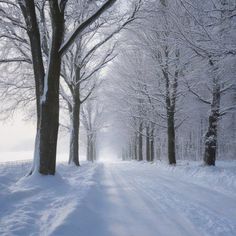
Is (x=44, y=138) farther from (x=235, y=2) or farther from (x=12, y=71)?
(x=12, y=71)

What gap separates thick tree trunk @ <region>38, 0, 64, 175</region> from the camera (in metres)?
A: 10.0

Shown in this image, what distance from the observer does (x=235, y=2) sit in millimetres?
9797

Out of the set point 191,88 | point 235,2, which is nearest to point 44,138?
point 235,2

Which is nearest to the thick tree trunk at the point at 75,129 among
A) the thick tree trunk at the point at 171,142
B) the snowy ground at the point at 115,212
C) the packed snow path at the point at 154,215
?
the thick tree trunk at the point at 171,142

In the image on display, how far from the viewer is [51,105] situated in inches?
399

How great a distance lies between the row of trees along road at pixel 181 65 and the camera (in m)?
10.1

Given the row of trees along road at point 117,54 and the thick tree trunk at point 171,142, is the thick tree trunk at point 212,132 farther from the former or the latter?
the thick tree trunk at point 171,142

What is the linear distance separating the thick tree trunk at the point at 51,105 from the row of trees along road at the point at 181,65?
3791 millimetres

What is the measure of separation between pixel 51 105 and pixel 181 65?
33.0 ft

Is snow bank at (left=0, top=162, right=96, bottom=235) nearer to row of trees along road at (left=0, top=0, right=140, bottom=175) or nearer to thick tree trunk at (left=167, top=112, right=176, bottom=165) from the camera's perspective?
row of trees along road at (left=0, top=0, right=140, bottom=175)

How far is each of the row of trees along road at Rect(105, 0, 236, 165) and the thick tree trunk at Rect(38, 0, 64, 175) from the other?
12.4 ft

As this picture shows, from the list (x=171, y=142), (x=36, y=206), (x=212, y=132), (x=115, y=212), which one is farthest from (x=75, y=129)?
(x=115, y=212)

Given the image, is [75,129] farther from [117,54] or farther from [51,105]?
[51,105]

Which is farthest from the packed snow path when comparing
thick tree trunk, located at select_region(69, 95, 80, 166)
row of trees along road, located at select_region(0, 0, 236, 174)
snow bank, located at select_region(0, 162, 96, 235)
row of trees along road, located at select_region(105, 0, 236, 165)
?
thick tree trunk, located at select_region(69, 95, 80, 166)
